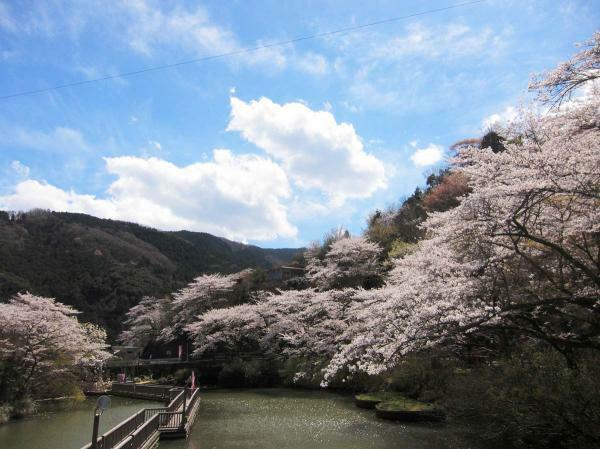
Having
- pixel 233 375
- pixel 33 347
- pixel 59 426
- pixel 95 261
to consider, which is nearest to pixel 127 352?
pixel 233 375

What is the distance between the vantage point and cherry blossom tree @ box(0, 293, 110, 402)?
1974 cm

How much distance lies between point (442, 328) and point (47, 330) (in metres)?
19.7

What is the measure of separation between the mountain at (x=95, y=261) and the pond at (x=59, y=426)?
34808mm

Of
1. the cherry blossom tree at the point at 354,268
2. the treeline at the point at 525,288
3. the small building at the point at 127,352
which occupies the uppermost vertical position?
the cherry blossom tree at the point at 354,268

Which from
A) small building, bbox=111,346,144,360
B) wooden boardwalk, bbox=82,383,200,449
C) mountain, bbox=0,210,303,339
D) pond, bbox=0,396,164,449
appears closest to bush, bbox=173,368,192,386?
pond, bbox=0,396,164,449

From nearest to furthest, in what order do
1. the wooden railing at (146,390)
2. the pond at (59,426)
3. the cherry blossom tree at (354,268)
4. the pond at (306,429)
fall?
1. the pond at (306,429)
2. the pond at (59,426)
3. the wooden railing at (146,390)
4. the cherry blossom tree at (354,268)

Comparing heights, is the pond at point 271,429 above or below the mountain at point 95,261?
below

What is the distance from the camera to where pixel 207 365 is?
1387 inches

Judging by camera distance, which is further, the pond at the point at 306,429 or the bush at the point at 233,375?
the bush at the point at 233,375

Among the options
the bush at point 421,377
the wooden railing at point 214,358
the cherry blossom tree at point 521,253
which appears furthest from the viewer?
the wooden railing at point 214,358

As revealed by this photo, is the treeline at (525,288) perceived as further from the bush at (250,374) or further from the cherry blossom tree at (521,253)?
the bush at (250,374)

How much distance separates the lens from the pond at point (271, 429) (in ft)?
41.7

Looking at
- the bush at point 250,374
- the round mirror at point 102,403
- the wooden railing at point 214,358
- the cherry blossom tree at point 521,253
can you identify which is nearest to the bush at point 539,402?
the cherry blossom tree at point 521,253

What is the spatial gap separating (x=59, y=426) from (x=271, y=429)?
335 inches
